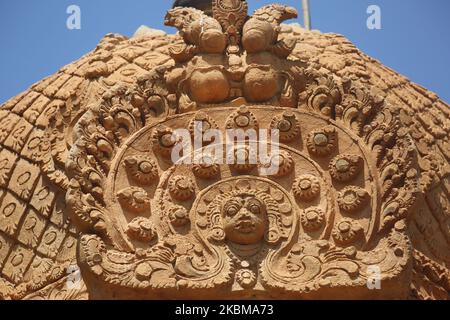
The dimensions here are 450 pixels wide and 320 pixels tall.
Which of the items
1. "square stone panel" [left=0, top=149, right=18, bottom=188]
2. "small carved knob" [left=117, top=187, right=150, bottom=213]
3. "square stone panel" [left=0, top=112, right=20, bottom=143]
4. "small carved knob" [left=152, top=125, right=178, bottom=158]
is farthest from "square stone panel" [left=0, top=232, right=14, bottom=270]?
"small carved knob" [left=152, top=125, right=178, bottom=158]

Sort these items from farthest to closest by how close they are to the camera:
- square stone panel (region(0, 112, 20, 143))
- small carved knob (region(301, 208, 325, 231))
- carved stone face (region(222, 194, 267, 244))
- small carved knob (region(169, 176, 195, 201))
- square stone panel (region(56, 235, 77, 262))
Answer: square stone panel (region(0, 112, 20, 143)) < square stone panel (region(56, 235, 77, 262)) < small carved knob (region(169, 176, 195, 201)) < small carved knob (region(301, 208, 325, 231)) < carved stone face (region(222, 194, 267, 244))

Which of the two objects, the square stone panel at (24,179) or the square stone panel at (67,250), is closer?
the square stone panel at (67,250)

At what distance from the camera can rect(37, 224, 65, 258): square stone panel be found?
12172mm

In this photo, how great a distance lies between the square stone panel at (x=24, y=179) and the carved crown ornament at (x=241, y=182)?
39.1 inches

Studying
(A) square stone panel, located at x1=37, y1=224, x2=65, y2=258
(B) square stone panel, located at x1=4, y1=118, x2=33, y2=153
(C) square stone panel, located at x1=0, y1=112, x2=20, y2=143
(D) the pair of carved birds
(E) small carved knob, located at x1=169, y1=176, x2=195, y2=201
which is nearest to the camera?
(E) small carved knob, located at x1=169, y1=176, x2=195, y2=201

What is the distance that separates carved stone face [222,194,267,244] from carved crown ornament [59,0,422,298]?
0.04 feet

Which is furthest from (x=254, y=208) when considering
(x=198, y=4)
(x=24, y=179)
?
(x=198, y=4)

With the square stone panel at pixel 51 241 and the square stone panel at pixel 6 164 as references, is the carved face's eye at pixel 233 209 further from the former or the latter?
the square stone panel at pixel 6 164

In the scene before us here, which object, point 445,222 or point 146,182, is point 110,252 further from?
point 445,222

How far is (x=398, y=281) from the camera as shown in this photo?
11.1 m

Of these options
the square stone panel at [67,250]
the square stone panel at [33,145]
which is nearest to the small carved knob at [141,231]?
the square stone panel at [67,250]

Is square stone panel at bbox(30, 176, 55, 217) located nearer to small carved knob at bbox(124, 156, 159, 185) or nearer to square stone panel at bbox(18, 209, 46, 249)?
square stone panel at bbox(18, 209, 46, 249)

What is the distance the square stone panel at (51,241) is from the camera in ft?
39.9

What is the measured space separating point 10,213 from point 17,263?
1.55 feet
